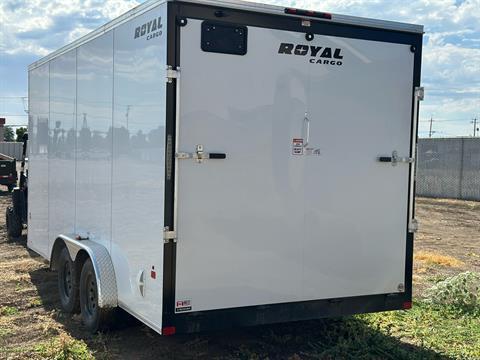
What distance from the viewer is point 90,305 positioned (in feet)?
19.1

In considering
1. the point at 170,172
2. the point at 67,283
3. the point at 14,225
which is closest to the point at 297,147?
the point at 170,172

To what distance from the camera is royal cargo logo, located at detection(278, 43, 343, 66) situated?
489 cm

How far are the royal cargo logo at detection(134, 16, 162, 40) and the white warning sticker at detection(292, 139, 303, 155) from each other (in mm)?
1453

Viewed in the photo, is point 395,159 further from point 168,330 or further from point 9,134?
point 9,134

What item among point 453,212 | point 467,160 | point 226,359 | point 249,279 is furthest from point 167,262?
point 467,160

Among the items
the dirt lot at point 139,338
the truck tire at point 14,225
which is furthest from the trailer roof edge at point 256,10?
the truck tire at point 14,225

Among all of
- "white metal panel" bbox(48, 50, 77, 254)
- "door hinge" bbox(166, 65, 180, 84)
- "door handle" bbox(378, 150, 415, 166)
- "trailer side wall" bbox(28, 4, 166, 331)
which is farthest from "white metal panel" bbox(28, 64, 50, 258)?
"door handle" bbox(378, 150, 415, 166)

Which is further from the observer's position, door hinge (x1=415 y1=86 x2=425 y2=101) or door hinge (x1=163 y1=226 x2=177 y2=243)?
door hinge (x1=415 y1=86 x2=425 y2=101)

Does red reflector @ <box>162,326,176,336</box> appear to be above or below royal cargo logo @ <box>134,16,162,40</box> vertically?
below

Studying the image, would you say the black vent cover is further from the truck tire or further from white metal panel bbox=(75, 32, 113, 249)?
the truck tire

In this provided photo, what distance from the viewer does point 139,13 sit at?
489 centimetres

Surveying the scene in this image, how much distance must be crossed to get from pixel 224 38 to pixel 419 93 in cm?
204

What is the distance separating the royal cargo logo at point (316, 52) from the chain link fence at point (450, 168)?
17.6m

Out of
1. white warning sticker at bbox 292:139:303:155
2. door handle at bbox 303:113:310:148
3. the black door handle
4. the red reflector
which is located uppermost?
door handle at bbox 303:113:310:148
